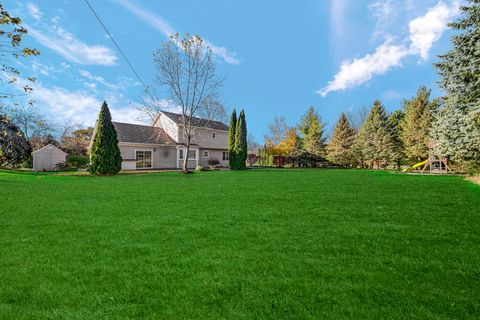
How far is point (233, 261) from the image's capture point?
9.19 feet

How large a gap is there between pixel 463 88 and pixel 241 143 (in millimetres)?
16738

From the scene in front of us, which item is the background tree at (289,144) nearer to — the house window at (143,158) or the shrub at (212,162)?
the shrub at (212,162)

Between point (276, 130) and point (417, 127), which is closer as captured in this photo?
point (417, 127)

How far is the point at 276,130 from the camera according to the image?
44.7 meters

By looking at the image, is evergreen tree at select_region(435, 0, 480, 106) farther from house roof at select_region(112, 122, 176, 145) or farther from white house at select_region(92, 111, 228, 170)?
house roof at select_region(112, 122, 176, 145)

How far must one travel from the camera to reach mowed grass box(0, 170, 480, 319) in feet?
6.39

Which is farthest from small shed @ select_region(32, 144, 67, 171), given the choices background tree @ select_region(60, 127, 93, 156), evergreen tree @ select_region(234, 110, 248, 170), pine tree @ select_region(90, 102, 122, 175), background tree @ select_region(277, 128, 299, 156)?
background tree @ select_region(277, 128, 299, 156)

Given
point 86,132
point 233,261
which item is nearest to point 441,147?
point 233,261

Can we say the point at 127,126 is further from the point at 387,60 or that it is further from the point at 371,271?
the point at 371,271

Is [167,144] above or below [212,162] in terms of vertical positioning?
above


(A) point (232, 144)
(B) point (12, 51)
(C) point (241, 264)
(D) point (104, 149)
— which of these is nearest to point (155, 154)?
(A) point (232, 144)

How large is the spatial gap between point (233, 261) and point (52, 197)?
22.8 ft

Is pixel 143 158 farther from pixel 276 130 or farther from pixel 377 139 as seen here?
pixel 276 130

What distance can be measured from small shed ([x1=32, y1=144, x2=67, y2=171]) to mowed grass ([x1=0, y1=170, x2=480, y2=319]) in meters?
20.1
